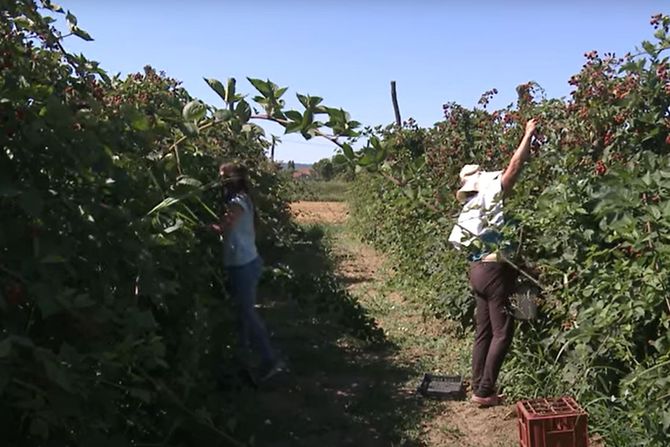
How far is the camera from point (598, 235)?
13.3ft

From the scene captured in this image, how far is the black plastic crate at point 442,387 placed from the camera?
489 centimetres

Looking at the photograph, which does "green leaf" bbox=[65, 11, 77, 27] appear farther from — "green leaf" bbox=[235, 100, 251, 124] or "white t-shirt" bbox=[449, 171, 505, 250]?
"white t-shirt" bbox=[449, 171, 505, 250]

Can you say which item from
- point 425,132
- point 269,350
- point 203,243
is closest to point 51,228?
point 203,243

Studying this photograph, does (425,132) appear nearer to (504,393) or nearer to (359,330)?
(359,330)

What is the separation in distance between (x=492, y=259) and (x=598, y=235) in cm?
72

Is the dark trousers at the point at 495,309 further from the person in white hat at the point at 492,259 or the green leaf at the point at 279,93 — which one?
the green leaf at the point at 279,93

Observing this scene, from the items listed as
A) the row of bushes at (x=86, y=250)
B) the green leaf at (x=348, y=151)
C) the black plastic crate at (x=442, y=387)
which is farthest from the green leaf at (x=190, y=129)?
the black plastic crate at (x=442, y=387)

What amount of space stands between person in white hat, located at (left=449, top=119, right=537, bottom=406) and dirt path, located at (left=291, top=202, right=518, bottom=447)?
22 centimetres

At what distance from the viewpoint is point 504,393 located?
4.71m

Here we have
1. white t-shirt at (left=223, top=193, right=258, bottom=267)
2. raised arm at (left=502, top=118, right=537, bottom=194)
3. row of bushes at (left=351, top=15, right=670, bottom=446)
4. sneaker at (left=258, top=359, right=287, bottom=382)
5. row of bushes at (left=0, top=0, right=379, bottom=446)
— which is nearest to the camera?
row of bushes at (left=0, top=0, right=379, bottom=446)

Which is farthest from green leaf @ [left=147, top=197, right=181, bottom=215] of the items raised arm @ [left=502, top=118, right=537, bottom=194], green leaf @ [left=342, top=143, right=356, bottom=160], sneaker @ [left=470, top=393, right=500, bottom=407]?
sneaker @ [left=470, top=393, right=500, bottom=407]

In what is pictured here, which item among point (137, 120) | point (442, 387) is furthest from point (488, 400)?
point (137, 120)

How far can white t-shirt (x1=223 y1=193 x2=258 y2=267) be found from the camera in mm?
4977

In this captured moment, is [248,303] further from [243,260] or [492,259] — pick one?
[492,259]
